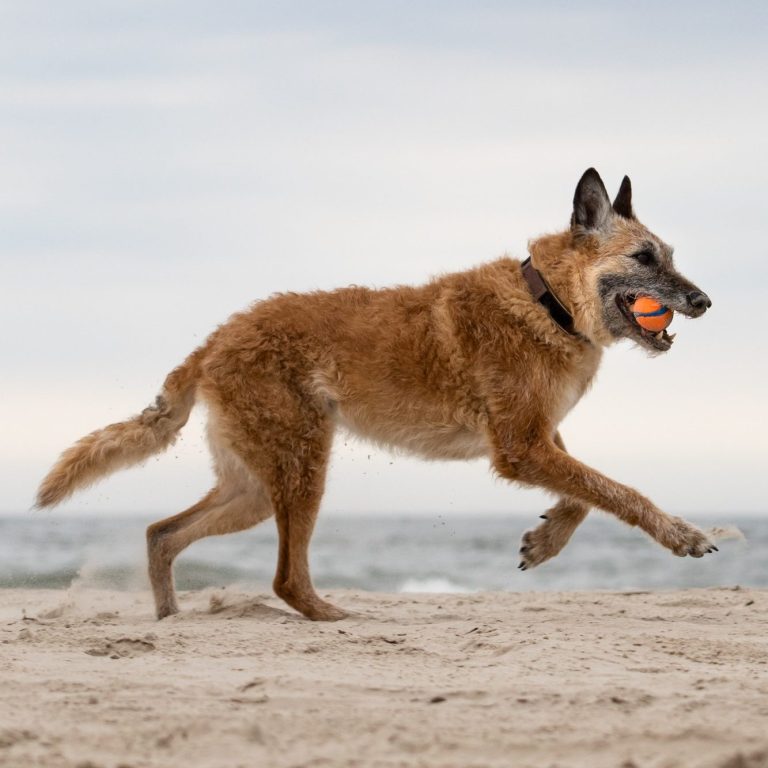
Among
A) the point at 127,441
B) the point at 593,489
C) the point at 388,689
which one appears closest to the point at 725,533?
the point at 593,489

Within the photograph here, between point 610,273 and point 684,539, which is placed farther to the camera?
point 610,273

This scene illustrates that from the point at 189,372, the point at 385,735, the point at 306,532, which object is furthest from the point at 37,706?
the point at 189,372

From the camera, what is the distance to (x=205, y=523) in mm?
7531

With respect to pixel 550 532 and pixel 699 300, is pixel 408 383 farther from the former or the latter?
pixel 699 300

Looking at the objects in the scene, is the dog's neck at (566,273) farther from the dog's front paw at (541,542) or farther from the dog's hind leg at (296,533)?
the dog's hind leg at (296,533)

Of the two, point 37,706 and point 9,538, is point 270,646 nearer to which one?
point 37,706

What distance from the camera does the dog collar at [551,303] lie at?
290 inches

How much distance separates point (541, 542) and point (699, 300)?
1.85 meters

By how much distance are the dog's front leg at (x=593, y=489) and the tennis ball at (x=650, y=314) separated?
100cm

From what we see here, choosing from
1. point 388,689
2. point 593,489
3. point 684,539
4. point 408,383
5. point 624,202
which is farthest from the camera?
point 624,202

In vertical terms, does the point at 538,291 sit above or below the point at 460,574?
above

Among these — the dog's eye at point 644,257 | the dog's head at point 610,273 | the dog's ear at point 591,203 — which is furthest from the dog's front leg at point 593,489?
the dog's ear at point 591,203

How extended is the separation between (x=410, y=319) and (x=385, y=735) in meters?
3.94

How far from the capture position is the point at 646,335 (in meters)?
7.48
